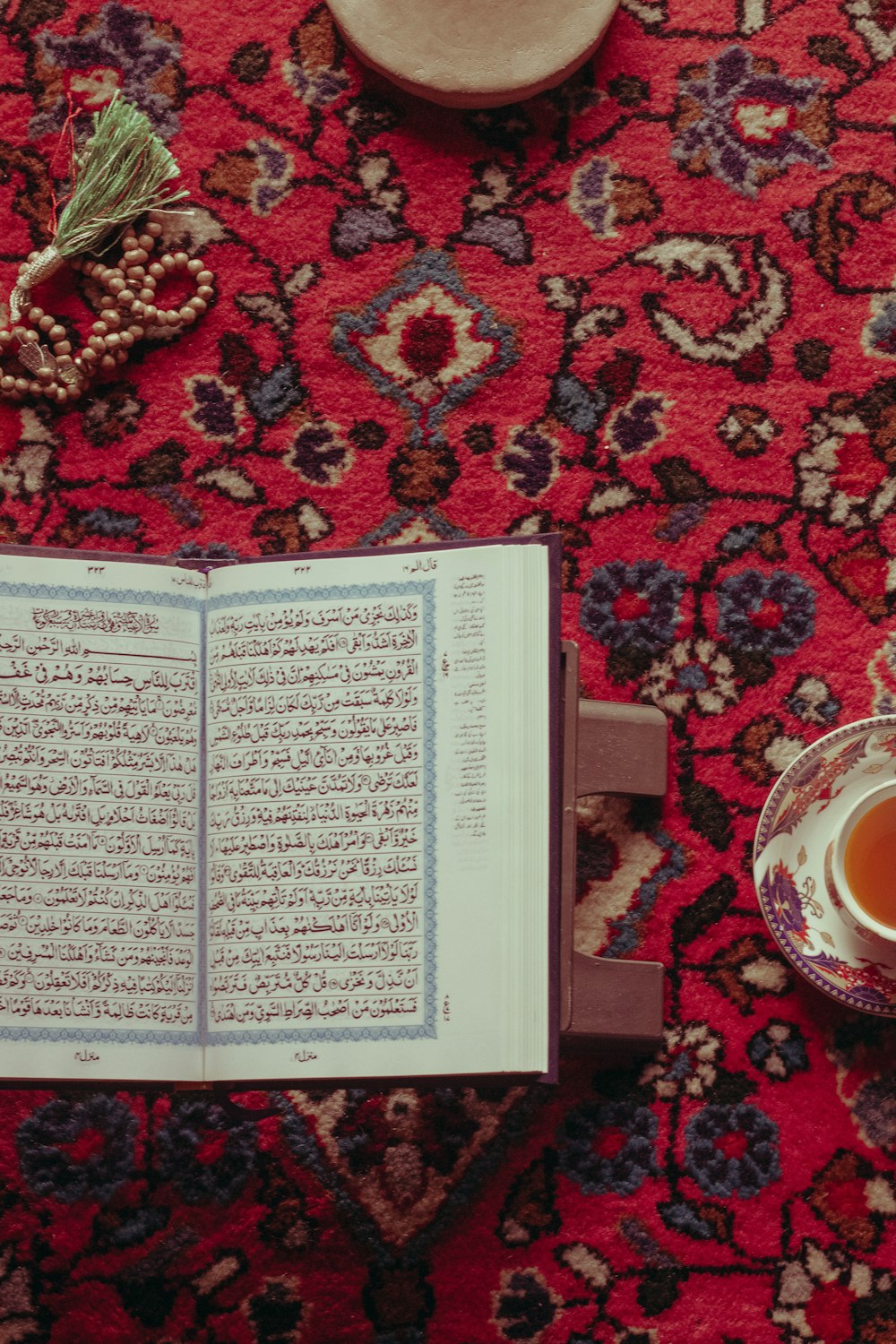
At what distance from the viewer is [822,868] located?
3.77ft

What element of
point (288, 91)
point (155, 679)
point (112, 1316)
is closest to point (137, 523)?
point (155, 679)

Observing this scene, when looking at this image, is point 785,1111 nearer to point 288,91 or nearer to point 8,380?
point 8,380

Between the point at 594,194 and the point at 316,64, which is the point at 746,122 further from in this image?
the point at 316,64

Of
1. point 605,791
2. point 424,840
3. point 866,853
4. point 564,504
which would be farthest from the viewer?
point 564,504

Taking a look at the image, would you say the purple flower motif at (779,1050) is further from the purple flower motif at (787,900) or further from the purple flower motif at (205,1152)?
the purple flower motif at (205,1152)

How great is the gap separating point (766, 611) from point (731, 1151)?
529mm

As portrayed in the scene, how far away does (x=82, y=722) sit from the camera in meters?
0.97

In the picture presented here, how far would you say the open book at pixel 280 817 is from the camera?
3.09ft

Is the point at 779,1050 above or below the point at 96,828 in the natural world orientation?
below

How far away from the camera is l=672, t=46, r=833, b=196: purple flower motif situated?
138 cm

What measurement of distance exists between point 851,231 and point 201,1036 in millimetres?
1052

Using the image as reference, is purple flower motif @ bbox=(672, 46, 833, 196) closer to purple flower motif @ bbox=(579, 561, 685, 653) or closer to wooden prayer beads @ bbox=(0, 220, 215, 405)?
purple flower motif @ bbox=(579, 561, 685, 653)

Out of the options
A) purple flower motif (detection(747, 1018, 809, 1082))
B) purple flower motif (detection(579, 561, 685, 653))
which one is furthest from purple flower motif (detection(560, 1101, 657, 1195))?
purple flower motif (detection(579, 561, 685, 653))

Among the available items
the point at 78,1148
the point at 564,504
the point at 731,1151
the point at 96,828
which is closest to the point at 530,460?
the point at 564,504
